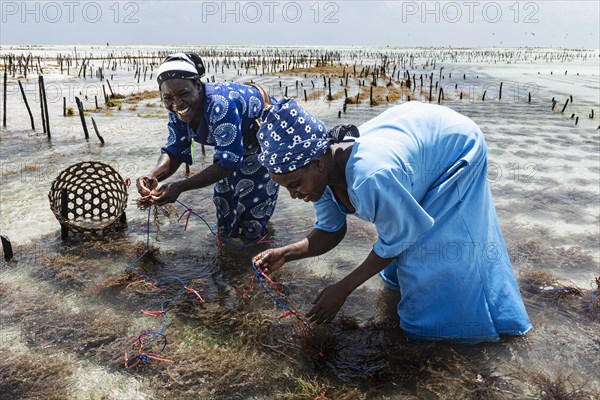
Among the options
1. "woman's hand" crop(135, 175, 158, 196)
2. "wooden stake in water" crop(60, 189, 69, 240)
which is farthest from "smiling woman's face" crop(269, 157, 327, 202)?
"wooden stake in water" crop(60, 189, 69, 240)

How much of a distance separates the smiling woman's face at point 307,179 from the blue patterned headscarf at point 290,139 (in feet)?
0.10

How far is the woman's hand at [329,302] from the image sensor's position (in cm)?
222

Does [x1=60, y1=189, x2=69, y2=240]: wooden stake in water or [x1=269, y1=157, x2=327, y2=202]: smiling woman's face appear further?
[x1=60, y1=189, x2=69, y2=240]: wooden stake in water

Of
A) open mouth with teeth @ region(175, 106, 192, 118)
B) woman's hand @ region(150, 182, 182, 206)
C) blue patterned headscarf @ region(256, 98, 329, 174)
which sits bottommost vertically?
woman's hand @ region(150, 182, 182, 206)

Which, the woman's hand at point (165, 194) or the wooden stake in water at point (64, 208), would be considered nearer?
the woman's hand at point (165, 194)

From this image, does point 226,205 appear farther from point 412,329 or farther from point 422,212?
point 422,212

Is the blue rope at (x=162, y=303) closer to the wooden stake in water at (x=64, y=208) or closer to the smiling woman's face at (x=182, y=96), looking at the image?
the wooden stake in water at (x=64, y=208)

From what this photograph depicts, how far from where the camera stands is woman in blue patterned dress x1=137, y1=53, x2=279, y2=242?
3.08 metres

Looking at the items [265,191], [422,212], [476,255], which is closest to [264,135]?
[422,212]

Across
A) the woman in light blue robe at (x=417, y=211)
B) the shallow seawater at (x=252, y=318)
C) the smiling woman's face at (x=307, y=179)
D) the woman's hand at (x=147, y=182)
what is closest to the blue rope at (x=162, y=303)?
the shallow seawater at (x=252, y=318)

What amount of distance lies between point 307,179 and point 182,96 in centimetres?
147

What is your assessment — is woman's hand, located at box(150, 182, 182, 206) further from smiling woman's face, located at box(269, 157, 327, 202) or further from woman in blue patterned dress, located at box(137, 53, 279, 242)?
smiling woman's face, located at box(269, 157, 327, 202)

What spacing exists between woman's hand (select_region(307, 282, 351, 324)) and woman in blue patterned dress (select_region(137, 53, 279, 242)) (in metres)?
1.36

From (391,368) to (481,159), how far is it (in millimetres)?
1292
